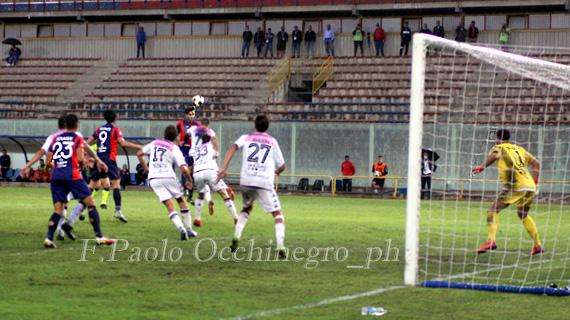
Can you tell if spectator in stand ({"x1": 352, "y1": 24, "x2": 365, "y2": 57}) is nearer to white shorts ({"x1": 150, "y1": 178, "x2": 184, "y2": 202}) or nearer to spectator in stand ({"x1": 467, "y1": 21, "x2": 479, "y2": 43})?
spectator in stand ({"x1": 467, "y1": 21, "x2": 479, "y2": 43})

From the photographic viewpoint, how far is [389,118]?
4091cm

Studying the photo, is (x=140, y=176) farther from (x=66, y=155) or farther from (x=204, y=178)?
(x=66, y=155)

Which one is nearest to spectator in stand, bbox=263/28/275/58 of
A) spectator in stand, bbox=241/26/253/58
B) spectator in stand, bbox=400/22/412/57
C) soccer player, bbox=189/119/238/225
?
spectator in stand, bbox=241/26/253/58

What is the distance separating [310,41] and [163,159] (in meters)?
32.5

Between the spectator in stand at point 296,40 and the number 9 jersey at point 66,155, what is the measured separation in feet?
110

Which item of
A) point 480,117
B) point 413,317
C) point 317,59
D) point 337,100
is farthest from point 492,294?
point 317,59

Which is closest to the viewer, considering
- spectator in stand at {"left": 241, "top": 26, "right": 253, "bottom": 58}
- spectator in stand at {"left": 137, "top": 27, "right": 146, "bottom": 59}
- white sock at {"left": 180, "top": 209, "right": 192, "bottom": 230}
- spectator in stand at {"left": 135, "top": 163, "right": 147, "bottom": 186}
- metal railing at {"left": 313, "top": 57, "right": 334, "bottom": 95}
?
white sock at {"left": 180, "top": 209, "right": 192, "bottom": 230}

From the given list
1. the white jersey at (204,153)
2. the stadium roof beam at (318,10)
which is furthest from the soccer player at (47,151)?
the stadium roof beam at (318,10)

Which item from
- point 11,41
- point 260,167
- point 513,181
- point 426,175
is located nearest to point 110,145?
point 260,167

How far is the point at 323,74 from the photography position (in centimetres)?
4631

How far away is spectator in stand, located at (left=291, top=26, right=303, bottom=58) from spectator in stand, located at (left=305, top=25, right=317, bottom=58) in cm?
32

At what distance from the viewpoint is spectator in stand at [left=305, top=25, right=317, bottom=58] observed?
48.5 metres

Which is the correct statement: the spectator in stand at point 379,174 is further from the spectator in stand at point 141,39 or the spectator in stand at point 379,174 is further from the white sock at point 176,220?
the white sock at point 176,220

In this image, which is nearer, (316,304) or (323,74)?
(316,304)
